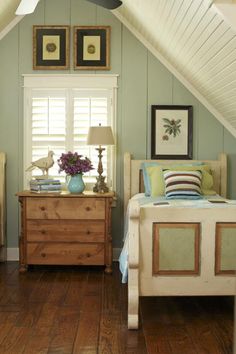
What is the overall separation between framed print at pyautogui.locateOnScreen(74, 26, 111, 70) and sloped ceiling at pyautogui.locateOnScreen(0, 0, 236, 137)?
28cm

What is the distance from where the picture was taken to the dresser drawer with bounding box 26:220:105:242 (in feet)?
13.7

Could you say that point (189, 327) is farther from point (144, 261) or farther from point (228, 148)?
point (228, 148)

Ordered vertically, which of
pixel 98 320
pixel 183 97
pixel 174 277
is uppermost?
pixel 183 97

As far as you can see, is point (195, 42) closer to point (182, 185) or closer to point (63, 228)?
point (182, 185)

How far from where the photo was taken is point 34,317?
2945 mm

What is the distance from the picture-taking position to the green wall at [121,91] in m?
4.62

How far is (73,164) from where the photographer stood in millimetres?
4266

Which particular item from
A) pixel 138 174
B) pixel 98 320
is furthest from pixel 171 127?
pixel 98 320

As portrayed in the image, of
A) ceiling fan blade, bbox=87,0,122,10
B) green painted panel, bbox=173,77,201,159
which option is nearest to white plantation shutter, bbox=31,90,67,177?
green painted panel, bbox=173,77,201,159

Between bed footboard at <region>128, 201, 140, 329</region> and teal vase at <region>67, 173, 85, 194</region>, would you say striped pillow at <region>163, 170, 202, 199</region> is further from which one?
bed footboard at <region>128, 201, 140, 329</region>

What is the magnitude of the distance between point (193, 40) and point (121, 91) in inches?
57.4

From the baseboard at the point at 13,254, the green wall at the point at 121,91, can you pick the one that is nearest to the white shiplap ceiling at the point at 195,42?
the green wall at the point at 121,91

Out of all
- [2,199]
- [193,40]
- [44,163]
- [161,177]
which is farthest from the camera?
[2,199]

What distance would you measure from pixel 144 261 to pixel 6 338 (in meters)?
0.98
